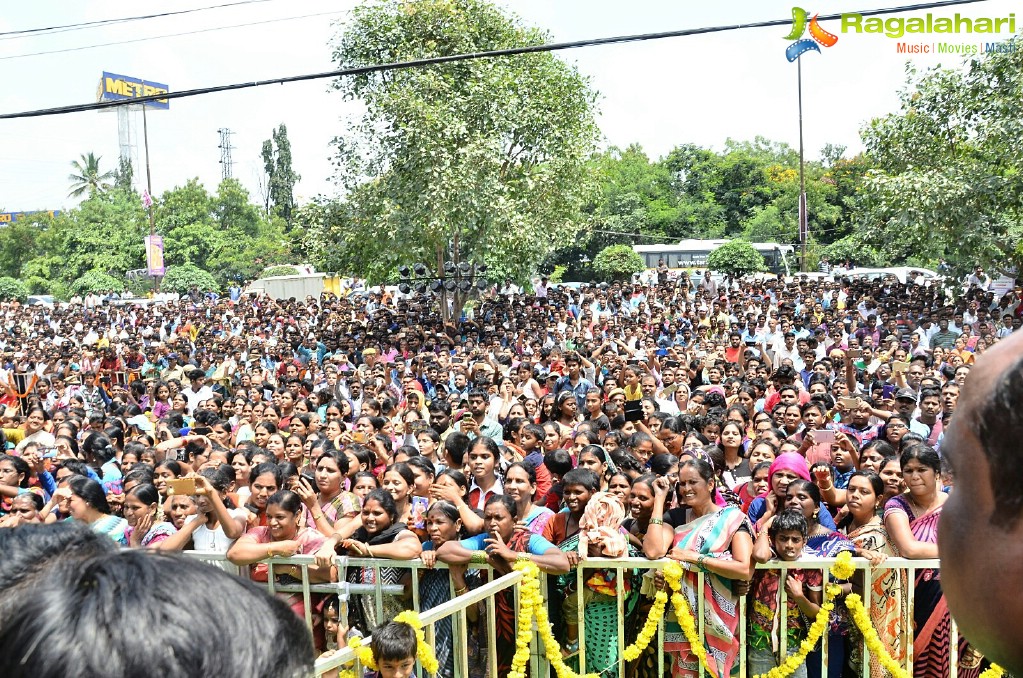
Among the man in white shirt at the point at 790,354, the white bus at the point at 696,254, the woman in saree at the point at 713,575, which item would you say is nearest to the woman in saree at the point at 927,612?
the woman in saree at the point at 713,575

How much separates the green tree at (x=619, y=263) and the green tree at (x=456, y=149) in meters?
11.6

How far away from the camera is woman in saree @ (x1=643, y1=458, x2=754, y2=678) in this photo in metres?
4.13

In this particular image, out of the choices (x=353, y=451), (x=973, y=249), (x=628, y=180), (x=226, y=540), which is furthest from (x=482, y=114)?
(x=628, y=180)

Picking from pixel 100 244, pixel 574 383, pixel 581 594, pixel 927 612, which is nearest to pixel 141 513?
pixel 581 594

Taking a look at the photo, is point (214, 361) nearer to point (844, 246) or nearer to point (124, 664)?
point (124, 664)

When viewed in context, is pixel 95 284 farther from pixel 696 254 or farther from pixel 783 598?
pixel 783 598

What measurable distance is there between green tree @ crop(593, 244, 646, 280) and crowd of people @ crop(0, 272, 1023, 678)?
1737 cm

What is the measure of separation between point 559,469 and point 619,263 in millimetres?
29428

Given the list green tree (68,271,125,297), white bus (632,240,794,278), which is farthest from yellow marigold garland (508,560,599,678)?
green tree (68,271,125,297)

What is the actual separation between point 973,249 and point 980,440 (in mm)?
18796

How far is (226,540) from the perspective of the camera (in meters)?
5.30

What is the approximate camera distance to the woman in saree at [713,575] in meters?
4.13

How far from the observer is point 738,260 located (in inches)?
1362

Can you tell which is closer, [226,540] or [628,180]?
[226,540]
